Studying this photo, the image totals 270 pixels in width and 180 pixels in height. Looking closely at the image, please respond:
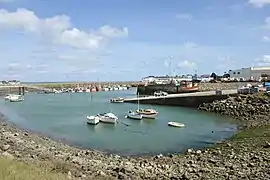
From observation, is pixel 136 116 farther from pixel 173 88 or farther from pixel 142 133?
pixel 173 88

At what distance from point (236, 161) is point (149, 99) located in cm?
6715

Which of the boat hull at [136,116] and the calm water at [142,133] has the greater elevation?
the boat hull at [136,116]

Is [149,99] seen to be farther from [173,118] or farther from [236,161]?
[236,161]

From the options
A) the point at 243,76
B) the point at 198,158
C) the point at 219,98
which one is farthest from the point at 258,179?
the point at 243,76

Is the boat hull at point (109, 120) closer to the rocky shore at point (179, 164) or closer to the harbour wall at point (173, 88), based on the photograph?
the rocky shore at point (179, 164)

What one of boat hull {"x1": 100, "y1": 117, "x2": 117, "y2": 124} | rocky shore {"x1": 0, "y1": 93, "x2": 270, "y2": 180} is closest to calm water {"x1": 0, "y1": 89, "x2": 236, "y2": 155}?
boat hull {"x1": 100, "y1": 117, "x2": 117, "y2": 124}

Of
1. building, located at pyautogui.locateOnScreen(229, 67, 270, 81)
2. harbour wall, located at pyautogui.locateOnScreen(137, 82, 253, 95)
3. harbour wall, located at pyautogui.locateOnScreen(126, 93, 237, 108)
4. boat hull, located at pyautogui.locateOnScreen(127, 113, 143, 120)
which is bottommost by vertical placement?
boat hull, located at pyautogui.locateOnScreen(127, 113, 143, 120)

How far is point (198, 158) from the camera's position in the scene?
1022 inches

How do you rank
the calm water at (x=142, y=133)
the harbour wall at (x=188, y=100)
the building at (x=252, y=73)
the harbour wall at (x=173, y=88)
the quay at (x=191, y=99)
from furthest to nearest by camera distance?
the building at (x=252, y=73) < the harbour wall at (x=173, y=88) < the quay at (x=191, y=99) < the harbour wall at (x=188, y=100) < the calm water at (x=142, y=133)

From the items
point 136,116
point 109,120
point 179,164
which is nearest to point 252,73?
point 136,116

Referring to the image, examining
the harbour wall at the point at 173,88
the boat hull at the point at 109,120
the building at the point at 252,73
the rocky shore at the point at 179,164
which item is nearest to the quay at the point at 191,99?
the harbour wall at the point at 173,88

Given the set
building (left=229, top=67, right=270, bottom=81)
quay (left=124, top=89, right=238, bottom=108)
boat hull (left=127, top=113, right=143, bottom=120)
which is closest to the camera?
boat hull (left=127, top=113, right=143, bottom=120)

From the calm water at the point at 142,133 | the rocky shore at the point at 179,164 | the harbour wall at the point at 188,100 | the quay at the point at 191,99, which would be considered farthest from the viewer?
the quay at the point at 191,99

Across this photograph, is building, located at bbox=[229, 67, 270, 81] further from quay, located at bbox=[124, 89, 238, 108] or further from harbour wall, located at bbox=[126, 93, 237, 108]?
harbour wall, located at bbox=[126, 93, 237, 108]
